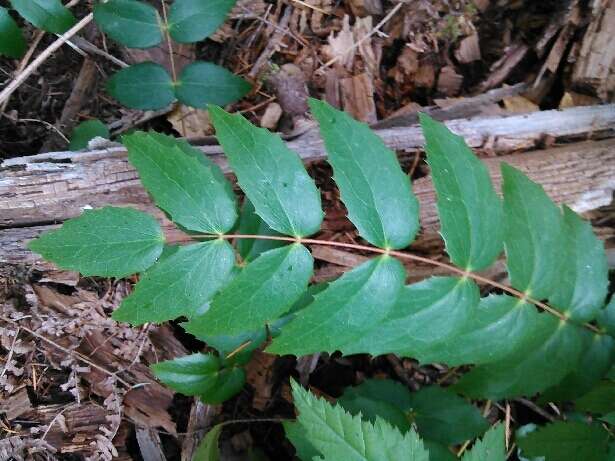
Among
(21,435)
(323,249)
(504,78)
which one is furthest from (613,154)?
(21,435)

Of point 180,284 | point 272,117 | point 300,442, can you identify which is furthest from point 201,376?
point 272,117

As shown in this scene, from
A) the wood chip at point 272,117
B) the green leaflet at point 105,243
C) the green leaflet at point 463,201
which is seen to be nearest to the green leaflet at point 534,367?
the green leaflet at point 463,201

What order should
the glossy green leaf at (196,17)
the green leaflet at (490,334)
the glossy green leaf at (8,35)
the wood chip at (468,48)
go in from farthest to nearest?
the wood chip at (468,48) → the glossy green leaf at (196,17) → the glossy green leaf at (8,35) → the green leaflet at (490,334)

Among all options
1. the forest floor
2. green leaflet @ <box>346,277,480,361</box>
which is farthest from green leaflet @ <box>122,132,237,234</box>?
the forest floor

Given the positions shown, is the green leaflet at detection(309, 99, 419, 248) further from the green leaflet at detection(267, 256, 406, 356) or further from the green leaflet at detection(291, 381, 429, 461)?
the green leaflet at detection(291, 381, 429, 461)

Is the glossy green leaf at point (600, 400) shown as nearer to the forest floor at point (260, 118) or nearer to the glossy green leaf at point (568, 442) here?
the glossy green leaf at point (568, 442)

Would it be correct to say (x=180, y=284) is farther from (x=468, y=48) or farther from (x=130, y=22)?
(x=468, y=48)
